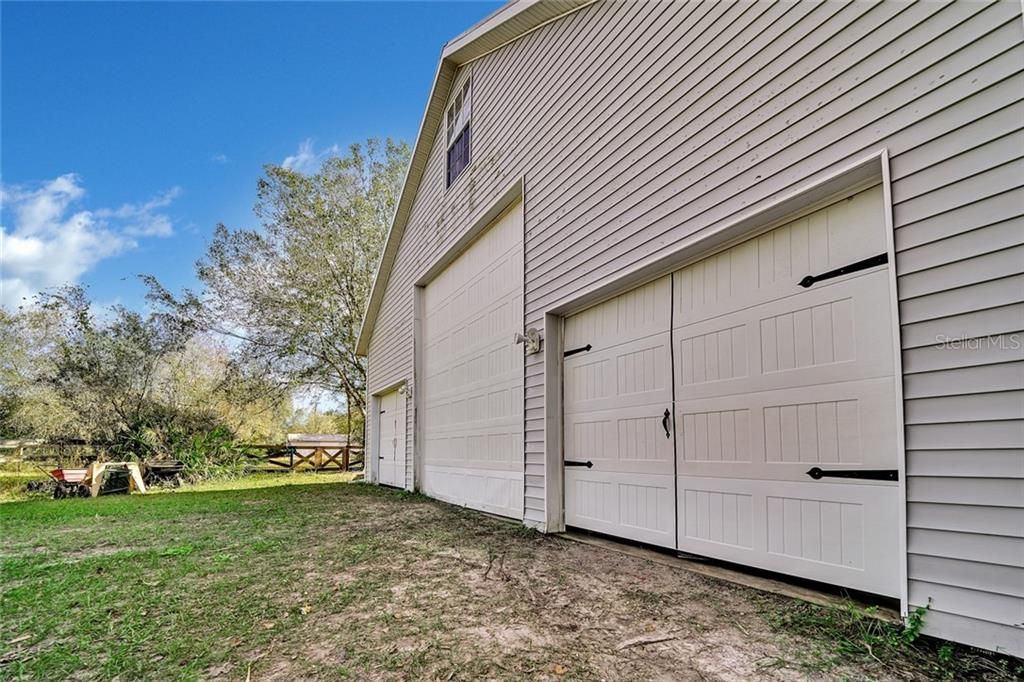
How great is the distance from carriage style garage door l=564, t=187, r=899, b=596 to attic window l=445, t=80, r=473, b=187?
4243 millimetres

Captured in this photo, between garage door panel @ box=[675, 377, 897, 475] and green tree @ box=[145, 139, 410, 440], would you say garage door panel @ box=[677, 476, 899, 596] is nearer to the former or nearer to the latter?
garage door panel @ box=[675, 377, 897, 475]

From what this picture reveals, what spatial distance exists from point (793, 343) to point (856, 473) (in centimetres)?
75

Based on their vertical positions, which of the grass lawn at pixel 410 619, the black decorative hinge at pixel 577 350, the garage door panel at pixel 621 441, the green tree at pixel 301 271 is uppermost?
the green tree at pixel 301 271

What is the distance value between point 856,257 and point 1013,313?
2.50ft

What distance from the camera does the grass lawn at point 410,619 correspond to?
2.03 m

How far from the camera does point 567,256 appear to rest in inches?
191

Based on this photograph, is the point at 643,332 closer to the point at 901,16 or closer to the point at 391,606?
the point at 901,16

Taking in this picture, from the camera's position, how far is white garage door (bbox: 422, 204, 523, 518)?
5.84m

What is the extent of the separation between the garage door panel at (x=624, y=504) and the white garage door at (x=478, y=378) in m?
0.87

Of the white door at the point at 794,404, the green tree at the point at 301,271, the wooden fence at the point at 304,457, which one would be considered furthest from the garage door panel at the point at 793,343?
the green tree at the point at 301,271

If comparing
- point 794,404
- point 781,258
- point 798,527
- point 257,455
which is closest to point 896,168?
point 781,258

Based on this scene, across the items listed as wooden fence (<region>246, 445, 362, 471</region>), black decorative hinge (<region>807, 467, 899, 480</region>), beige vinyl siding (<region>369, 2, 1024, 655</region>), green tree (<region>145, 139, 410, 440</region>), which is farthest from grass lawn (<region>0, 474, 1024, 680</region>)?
green tree (<region>145, 139, 410, 440</region>)

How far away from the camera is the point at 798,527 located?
9.21 ft

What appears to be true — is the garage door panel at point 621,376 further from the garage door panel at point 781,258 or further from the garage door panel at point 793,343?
the garage door panel at point 781,258
